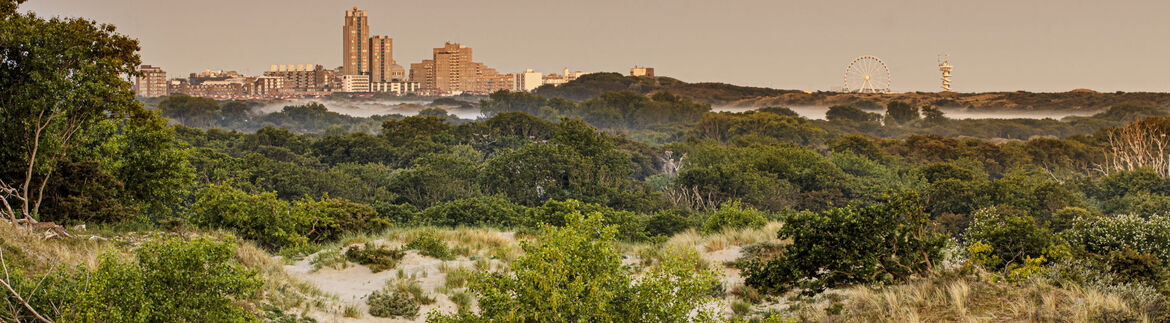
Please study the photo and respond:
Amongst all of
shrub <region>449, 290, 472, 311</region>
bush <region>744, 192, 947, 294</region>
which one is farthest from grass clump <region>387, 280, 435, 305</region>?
bush <region>744, 192, 947, 294</region>

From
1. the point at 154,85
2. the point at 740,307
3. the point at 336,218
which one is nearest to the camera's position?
the point at 740,307

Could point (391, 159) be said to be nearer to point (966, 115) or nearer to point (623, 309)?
point (623, 309)

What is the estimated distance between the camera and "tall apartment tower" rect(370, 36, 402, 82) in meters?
179

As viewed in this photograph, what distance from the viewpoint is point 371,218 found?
18.7m

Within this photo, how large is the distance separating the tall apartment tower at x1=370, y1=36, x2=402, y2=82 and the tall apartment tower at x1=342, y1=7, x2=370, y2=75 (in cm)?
140

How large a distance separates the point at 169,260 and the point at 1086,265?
9994mm

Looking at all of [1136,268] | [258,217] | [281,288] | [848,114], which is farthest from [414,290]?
[848,114]

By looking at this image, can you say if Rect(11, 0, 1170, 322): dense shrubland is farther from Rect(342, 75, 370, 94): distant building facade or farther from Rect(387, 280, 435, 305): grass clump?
Rect(342, 75, 370, 94): distant building facade

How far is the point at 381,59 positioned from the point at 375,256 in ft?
585

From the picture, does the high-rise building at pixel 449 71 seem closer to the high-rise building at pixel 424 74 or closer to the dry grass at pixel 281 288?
the high-rise building at pixel 424 74

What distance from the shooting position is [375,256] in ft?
40.9

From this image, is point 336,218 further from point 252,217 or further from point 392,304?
point 392,304

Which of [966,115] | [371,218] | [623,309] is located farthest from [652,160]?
[966,115]

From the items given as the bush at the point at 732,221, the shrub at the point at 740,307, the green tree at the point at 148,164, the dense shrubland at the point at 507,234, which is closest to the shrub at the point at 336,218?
the dense shrubland at the point at 507,234
